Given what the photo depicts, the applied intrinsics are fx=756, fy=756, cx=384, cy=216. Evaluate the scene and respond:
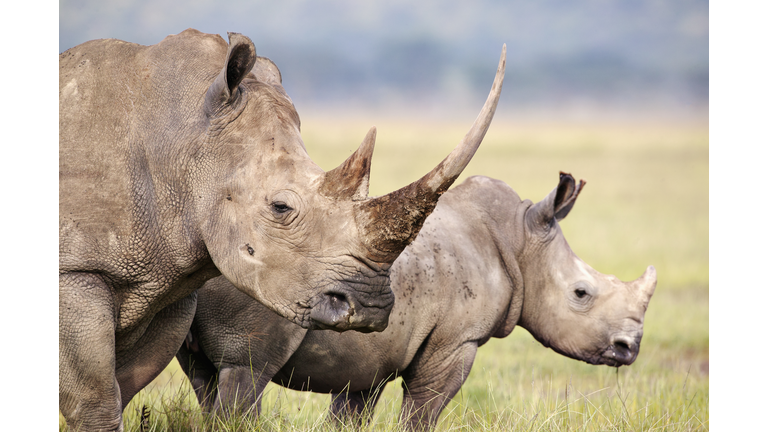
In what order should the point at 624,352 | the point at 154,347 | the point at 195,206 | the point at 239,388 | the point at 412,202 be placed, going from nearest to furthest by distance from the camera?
1. the point at 412,202
2. the point at 195,206
3. the point at 154,347
4. the point at 239,388
5. the point at 624,352

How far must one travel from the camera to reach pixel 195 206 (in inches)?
130

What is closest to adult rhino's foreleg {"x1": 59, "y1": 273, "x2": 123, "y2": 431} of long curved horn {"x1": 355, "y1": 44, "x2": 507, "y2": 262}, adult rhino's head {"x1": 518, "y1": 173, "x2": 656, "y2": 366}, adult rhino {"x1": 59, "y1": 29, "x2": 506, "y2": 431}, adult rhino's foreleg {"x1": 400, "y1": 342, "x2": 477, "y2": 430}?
adult rhino {"x1": 59, "y1": 29, "x2": 506, "y2": 431}

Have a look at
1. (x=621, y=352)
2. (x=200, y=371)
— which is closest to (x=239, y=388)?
(x=200, y=371)

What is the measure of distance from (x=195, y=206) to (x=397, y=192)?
912 mm

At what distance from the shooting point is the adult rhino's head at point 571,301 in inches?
205

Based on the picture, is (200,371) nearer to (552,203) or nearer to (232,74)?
(232,74)

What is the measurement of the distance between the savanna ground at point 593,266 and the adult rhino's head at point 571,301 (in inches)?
14.1

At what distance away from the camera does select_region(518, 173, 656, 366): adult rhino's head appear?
5195 millimetres

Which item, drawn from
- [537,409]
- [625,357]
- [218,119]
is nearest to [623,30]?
[625,357]

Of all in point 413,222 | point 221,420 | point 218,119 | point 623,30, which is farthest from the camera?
point 623,30

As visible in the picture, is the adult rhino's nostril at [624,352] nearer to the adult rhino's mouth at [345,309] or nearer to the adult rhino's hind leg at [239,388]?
the adult rhino's hind leg at [239,388]
